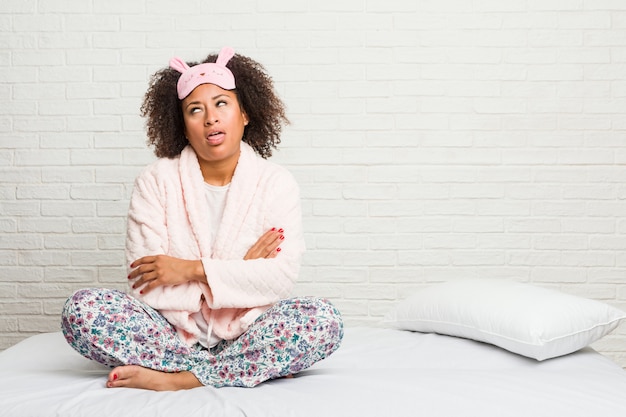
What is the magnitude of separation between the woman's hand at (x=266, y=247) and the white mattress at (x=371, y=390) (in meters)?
0.35

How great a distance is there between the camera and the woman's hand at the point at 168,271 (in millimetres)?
2289

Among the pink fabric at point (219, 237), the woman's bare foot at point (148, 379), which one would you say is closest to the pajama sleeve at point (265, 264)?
the pink fabric at point (219, 237)

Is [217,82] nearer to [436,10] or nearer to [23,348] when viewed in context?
[23,348]

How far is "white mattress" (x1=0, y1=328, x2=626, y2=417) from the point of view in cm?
187

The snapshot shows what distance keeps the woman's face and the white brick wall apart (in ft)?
3.03

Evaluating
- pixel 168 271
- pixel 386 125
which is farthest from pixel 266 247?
pixel 386 125

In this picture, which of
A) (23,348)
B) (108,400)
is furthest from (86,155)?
(108,400)

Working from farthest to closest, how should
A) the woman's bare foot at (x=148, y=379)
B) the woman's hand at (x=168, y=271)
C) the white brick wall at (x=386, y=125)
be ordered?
the white brick wall at (x=386, y=125) < the woman's hand at (x=168, y=271) < the woman's bare foot at (x=148, y=379)

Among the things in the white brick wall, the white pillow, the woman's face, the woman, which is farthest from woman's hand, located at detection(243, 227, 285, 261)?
the white brick wall

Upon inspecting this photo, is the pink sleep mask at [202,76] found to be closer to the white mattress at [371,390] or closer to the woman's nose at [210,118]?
the woman's nose at [210,118]

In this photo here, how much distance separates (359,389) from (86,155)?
194 centimetres

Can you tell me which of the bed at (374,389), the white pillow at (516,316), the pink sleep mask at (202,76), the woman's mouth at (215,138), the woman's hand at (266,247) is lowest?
the bed at (374,389)

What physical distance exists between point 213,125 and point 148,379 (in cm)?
79

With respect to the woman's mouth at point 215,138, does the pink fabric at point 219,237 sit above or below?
below
